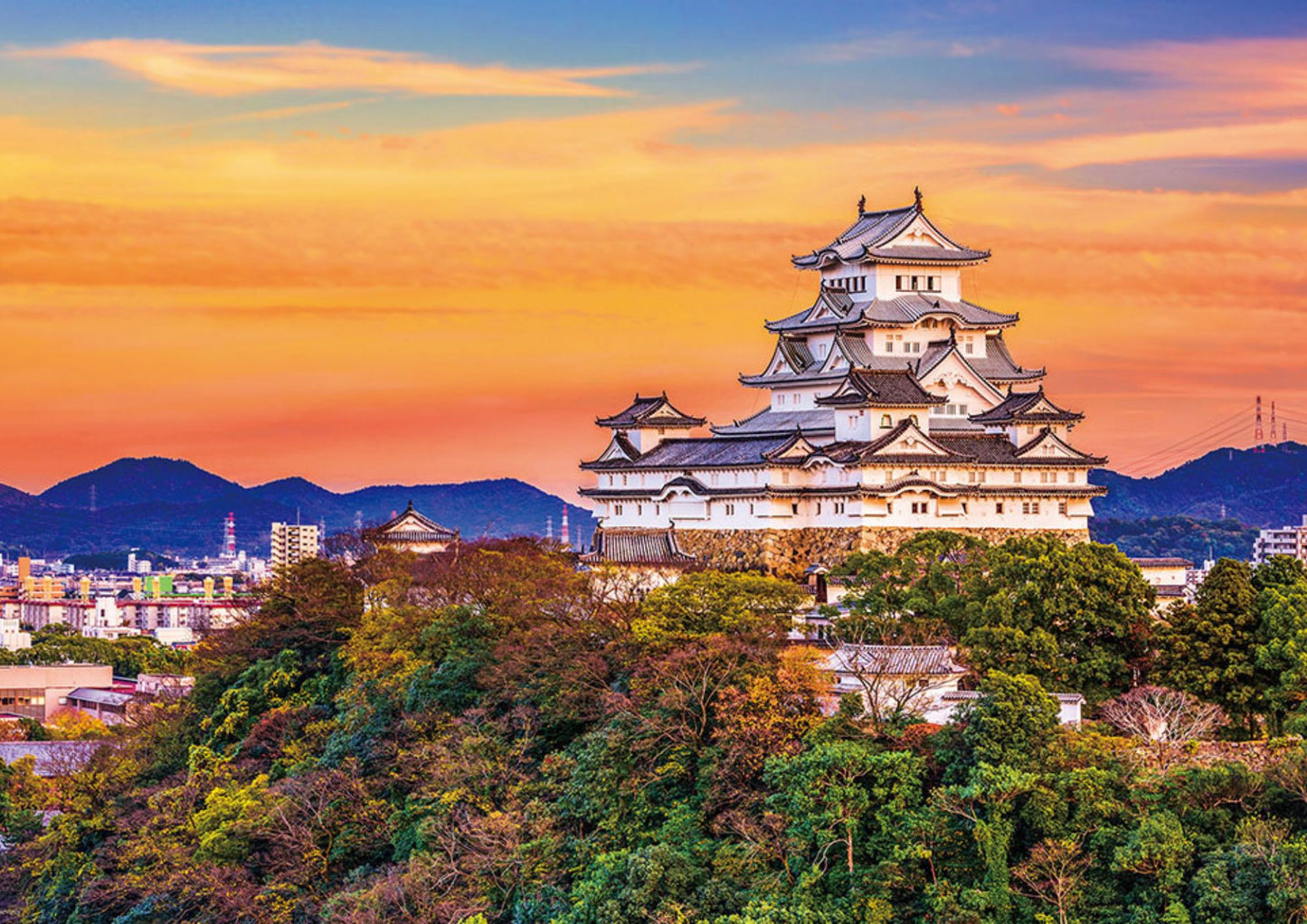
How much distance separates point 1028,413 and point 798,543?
16.6ft

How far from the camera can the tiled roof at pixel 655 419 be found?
1638 inches

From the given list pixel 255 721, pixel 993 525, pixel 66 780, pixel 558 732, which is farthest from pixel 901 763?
pixel 66 780

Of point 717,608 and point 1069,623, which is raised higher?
point 717,608

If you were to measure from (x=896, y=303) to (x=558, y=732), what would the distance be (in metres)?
14.5

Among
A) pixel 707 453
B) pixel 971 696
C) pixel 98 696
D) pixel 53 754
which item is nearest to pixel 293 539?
Result: pixel 98 696

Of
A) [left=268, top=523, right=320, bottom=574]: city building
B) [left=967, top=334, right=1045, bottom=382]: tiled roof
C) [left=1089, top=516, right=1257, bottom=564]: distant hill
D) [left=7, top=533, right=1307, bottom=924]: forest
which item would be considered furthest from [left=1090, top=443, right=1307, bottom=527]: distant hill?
[left=7, top=533, right=1307, bottom=924]: forest

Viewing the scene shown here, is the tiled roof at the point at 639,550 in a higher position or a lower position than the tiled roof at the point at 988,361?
A: lower

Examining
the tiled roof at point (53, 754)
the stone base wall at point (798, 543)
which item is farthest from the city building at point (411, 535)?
the tiled roof at point (53, 754)

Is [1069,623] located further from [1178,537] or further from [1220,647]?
[1178,537]

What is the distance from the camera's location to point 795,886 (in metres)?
22.2

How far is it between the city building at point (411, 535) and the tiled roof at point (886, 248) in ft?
31.6

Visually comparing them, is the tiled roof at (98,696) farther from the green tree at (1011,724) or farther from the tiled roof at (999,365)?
the green tree at (1011,724)

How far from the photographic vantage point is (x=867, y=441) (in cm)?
3638

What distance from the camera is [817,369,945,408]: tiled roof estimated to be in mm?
36000
